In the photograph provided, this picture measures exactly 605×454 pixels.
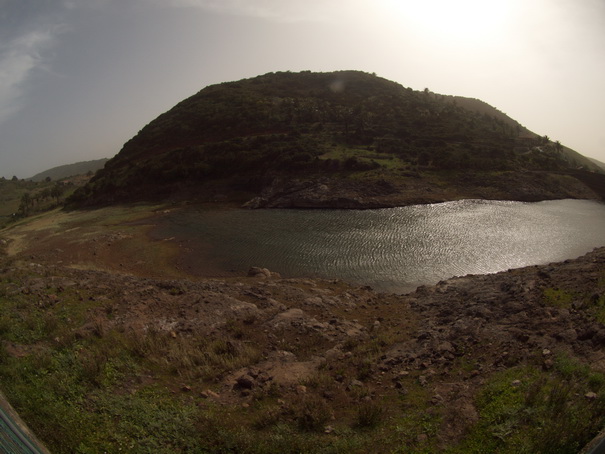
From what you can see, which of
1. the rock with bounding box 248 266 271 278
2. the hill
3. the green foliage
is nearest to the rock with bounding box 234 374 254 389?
the green foliage

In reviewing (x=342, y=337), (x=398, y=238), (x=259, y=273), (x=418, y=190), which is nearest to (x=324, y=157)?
(x=418, y=190)

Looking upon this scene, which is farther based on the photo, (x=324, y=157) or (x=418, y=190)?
(x=324, y=157)

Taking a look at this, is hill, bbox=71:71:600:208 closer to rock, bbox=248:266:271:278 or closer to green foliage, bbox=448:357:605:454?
rock, bbox=248:266:271:278

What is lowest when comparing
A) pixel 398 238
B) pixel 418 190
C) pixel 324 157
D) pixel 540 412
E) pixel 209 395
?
pixel 209 395

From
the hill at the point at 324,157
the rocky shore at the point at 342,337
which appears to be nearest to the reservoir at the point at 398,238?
the hill at the point at 324,157

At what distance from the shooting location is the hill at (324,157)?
5216cm

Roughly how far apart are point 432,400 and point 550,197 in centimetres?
5444

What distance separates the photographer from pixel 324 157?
60.6m

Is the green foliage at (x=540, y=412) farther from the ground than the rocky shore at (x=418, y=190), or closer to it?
closer to it

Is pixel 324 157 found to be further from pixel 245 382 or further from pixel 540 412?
pixel 540 412

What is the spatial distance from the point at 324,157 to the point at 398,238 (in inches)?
1247

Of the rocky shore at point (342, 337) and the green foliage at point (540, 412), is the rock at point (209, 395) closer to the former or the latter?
the rocky shore at point (342, 337)

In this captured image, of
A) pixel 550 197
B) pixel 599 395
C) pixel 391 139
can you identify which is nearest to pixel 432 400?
pixel 599 395

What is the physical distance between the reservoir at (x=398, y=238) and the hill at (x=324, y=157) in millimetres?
5316
